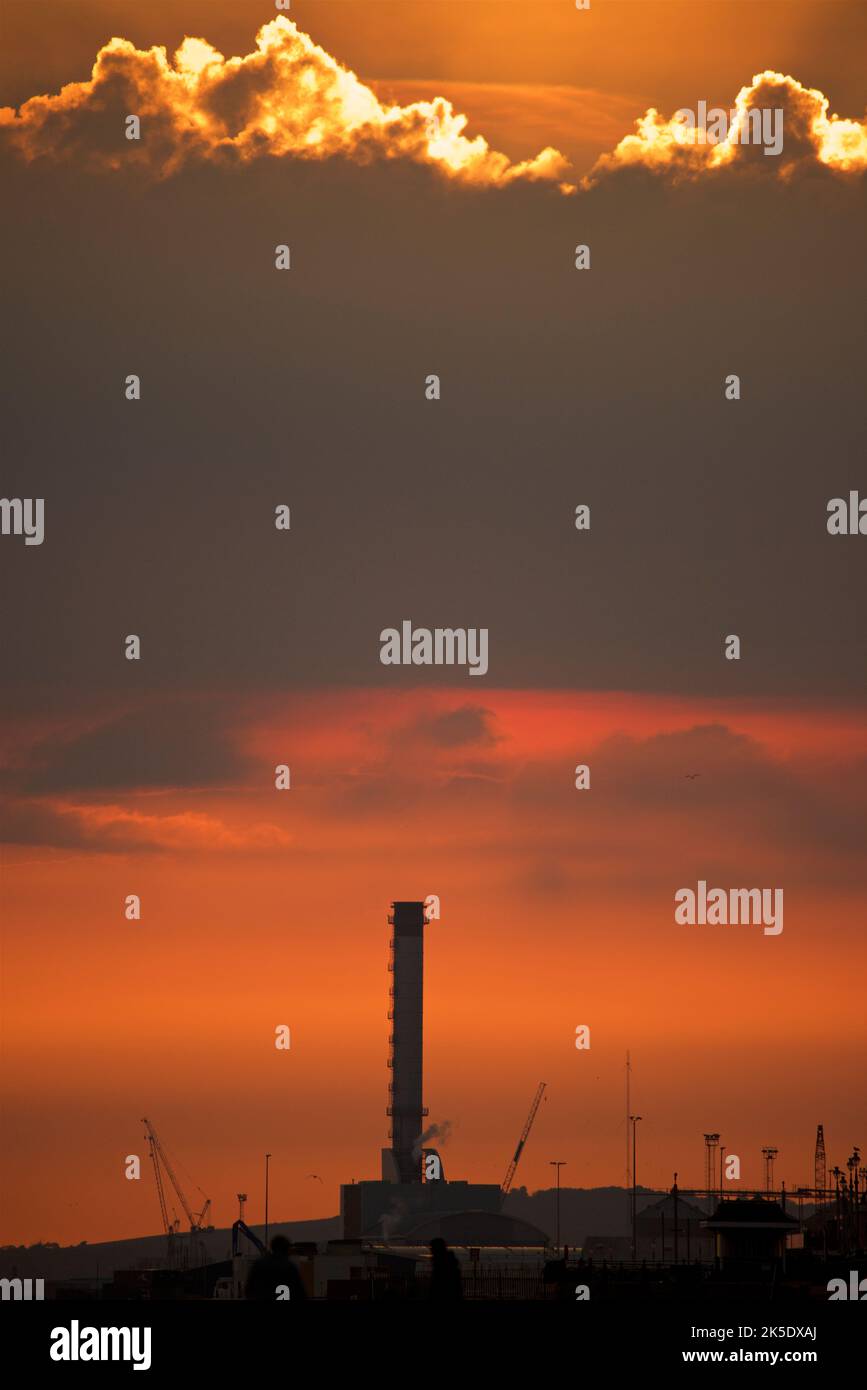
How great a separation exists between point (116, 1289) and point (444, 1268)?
477 feet
